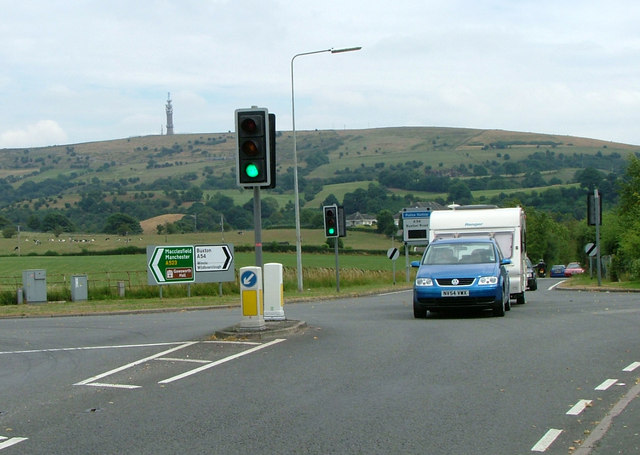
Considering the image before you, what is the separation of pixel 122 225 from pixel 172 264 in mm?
73397

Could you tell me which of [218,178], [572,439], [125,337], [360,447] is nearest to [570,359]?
[572,439]

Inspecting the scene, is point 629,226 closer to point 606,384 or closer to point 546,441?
point 606,384

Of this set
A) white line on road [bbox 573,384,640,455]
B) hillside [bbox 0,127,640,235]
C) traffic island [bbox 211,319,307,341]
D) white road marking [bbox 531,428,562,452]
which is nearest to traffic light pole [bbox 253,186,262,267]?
traffic island [bbox 211,319,307,341]

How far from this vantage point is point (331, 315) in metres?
19.6

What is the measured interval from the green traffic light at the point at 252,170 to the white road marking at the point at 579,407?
23.7ft

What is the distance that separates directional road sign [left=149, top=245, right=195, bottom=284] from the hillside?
208ft

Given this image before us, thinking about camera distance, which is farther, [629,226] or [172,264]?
[629,226]

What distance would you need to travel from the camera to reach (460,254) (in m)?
18.9

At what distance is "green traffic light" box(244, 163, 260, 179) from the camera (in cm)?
1433

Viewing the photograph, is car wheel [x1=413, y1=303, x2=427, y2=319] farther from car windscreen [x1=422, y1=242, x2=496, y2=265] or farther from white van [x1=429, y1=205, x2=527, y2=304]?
white van [x1=429, y1=205, x2=527, y2=304]

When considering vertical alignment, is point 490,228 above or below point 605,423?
above

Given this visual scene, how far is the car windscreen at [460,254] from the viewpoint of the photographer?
61.3ft

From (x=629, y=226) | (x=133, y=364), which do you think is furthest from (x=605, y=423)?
(x=629, y=226)

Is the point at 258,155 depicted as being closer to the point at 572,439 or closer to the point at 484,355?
the point at 484,355
